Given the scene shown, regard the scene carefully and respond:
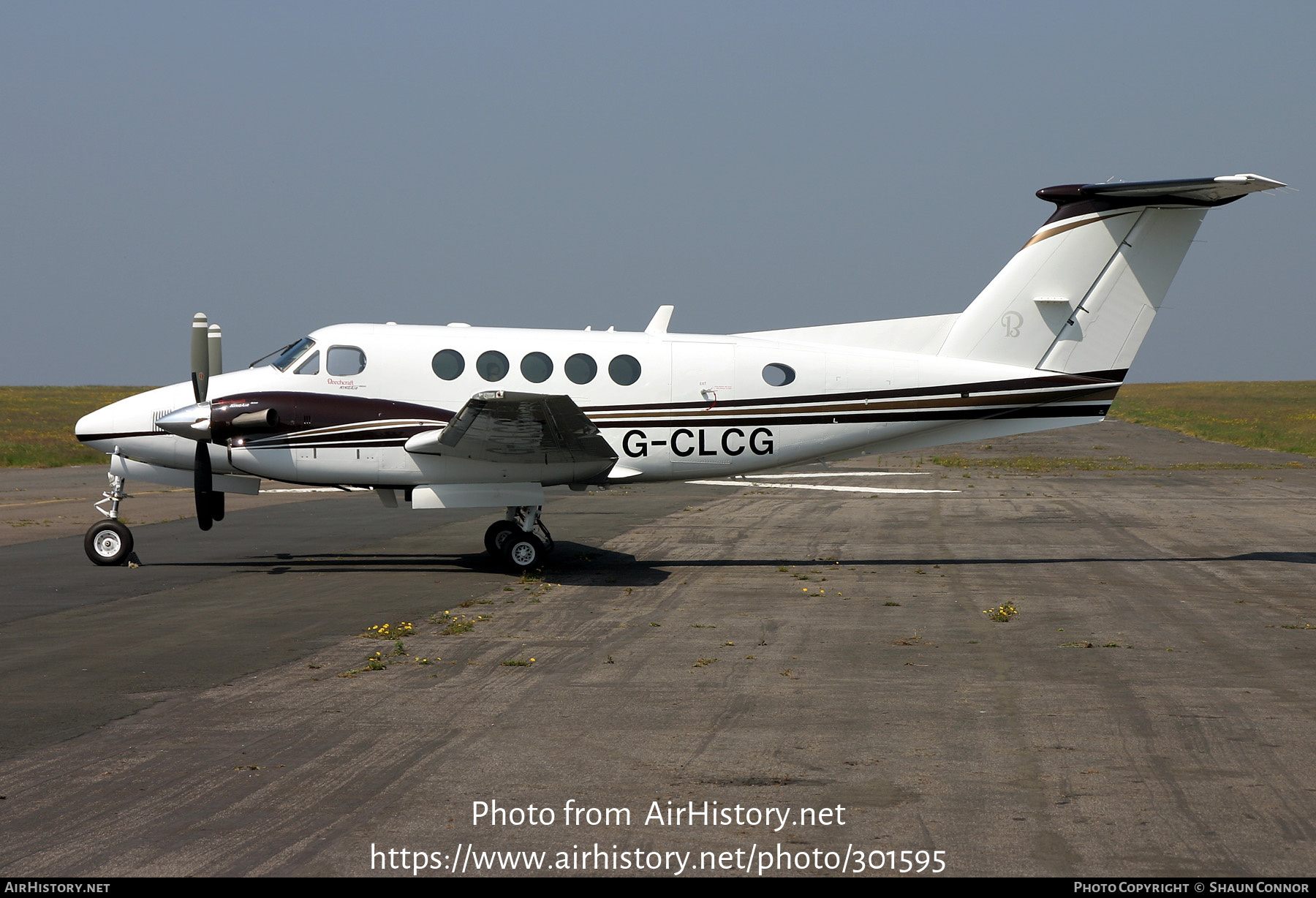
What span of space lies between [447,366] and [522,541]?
107 inches

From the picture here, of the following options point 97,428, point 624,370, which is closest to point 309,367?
point 97,428

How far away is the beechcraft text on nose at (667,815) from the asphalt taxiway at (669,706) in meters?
0.04

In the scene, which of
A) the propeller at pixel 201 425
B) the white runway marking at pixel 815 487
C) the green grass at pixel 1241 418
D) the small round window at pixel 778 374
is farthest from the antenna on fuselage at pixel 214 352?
the green grass at pixel 1241 418

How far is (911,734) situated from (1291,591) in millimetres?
8585

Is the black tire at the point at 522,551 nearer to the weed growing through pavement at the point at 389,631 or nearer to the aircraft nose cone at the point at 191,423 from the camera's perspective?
the weed growing through pavement at the point at 389,631

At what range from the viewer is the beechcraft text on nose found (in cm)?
558

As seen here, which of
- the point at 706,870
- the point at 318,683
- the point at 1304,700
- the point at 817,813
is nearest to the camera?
the point at 706,870

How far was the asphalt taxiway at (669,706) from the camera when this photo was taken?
17.7ft

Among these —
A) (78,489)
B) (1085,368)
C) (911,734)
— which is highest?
(1085,368)

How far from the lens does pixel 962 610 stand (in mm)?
12133

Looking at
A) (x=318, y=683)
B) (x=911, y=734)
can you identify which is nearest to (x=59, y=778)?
(x=318, y=683)

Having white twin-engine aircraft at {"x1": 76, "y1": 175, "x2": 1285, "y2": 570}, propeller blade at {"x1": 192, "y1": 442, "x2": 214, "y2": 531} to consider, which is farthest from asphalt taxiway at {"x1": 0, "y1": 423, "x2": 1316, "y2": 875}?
white twin-engine aircraft at {"x1": 76, "y1": 175, "x2": 1285, "y2": 570}

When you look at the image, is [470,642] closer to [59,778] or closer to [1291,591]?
[59,778]

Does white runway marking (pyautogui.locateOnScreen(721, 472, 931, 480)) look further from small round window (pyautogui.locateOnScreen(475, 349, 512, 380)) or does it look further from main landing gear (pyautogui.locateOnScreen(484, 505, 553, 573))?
small round window (pyautogui.locateOnScreen(475, 349, 512, 380))
